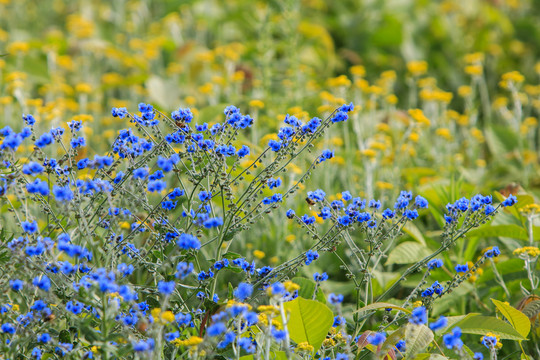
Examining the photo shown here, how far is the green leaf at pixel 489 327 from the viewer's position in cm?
216

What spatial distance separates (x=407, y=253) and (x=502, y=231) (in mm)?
465

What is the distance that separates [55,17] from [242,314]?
295 inches

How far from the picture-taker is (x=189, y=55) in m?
5.88

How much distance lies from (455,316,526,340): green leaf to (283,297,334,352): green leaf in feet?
1.70

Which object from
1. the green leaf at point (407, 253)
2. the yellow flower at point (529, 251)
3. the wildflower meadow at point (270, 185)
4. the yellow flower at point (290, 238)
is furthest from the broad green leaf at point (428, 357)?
the yellow flower at point (290, 238)

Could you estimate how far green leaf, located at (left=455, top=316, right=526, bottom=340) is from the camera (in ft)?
7.10

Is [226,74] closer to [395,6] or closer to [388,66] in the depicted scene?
[388,66]

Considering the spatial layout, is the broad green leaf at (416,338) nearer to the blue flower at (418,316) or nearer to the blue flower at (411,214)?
the blue flower at (418,316)

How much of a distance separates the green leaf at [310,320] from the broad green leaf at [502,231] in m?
1.03

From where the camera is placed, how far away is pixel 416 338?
1.99m

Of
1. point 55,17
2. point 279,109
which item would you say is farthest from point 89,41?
point 55,17

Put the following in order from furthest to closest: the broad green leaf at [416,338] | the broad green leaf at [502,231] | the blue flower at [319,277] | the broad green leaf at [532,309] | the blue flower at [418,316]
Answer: the broad green leaf at [502,231]
the broad green leaf at [532,309]
the blue flower at [319,277]
the broad green leaf at [416,338]
the blue flower at [418,316]

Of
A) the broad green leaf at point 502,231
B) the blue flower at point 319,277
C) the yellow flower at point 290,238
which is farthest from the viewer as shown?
the yellow flower at point 290,238

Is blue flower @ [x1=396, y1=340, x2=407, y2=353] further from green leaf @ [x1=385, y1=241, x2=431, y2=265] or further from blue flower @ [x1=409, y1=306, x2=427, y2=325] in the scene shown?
green leaf @ [x1=385, y1=241, x2=431, y2=265]
